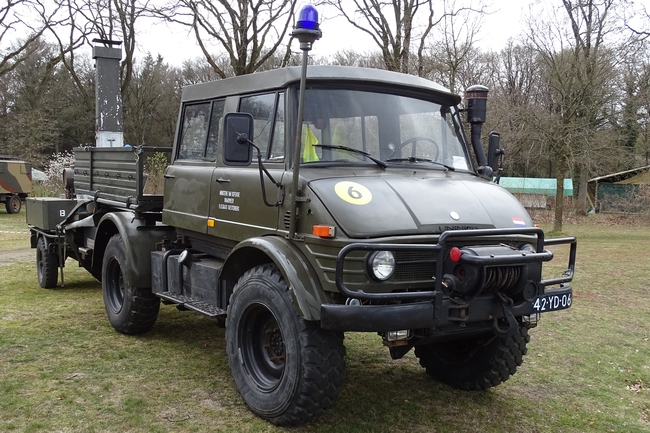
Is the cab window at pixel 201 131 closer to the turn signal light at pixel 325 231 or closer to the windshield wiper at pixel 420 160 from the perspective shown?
the windshield wiper at pixel 420 160

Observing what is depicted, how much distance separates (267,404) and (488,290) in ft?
5.48

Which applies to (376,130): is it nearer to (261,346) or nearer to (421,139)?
(421,139)

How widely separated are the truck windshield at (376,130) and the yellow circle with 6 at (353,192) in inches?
16.7

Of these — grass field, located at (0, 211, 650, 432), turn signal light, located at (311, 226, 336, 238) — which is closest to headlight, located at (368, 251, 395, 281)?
turn signal light, located at (311, 226, 336, 238)

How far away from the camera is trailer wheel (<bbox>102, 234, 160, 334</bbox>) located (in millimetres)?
6281

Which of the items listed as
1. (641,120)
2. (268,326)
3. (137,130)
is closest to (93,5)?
(137,130)

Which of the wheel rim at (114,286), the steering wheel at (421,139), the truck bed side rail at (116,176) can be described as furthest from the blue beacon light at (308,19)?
the wheel rim at (114,286)

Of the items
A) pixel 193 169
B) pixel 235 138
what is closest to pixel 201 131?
pixel 193 169

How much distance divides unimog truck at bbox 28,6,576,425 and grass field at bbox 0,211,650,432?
34 cm

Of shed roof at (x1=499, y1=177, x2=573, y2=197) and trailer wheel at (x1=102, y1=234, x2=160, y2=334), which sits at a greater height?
shed roof at (x1=499, y1=177, x2=573, y2=197)

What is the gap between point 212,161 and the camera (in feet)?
17.9

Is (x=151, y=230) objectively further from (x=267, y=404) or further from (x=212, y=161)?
(x=267, y=404)

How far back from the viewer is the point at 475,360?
16.6ft

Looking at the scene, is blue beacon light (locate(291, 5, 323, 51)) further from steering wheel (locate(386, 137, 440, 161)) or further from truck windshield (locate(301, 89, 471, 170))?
steering wheel (locate(386, 137, 440, 161))
